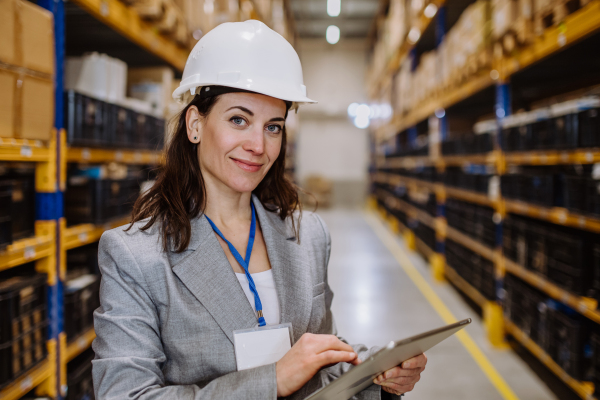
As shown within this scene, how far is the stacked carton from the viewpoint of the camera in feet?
5.50

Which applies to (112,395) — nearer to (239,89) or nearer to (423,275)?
(239,89)

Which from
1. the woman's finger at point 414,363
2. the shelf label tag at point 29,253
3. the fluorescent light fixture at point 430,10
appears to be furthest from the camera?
the fluorescent light fixture at point 430,10

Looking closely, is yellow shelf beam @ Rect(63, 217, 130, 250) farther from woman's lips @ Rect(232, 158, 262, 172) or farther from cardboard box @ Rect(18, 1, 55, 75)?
woman's lips @ Rect(232, 158, 262, 172)

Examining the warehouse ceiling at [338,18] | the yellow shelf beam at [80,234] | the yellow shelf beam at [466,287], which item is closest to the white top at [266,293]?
the yellow shelf beam at [80,234]

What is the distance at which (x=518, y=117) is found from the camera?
320cm

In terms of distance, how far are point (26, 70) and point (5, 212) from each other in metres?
0.59

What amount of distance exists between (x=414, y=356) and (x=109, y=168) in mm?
2305

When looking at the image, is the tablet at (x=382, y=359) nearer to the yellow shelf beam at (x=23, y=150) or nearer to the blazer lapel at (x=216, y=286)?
the blazer lapel at (x=216, y=286)

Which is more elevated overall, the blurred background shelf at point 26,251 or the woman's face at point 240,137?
the woman's face at point 240,137

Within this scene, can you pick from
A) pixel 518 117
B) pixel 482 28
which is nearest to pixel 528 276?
pixel 518 117

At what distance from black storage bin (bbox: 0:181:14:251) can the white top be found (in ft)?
3.73

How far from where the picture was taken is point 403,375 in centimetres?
109

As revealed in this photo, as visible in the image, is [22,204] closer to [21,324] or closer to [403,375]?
[21,324]

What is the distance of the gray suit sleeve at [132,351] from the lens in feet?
3.20
